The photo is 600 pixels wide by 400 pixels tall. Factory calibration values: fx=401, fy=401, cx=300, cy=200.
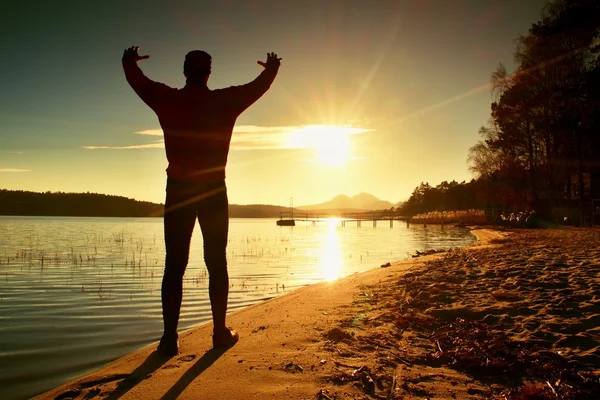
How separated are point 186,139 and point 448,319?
10.4ft

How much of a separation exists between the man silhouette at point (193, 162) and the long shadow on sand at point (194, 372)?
0.18 metres

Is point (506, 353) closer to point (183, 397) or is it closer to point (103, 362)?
point (183, 397)

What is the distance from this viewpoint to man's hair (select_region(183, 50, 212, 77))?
11.2 ft

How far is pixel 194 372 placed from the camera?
9.41ft

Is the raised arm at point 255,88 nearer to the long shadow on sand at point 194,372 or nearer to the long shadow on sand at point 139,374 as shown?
the long shadow on sand at point 194,372

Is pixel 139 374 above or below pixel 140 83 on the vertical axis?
below

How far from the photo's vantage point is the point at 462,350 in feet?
10.2

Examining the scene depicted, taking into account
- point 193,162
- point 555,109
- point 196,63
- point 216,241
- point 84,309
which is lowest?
point 84,309

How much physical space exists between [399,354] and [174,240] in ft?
6.63

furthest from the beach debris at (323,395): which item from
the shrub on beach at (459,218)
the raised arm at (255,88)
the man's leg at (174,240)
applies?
the shrub on beach at (459,218)

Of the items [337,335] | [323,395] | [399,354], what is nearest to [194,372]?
[323,395]

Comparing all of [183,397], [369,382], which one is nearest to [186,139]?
[183,397]

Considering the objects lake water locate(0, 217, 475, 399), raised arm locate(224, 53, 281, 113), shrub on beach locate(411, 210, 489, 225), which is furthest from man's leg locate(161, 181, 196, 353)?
shrub on beach locate(411, 210, 489, 225)

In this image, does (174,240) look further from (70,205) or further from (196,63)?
(70,205)
